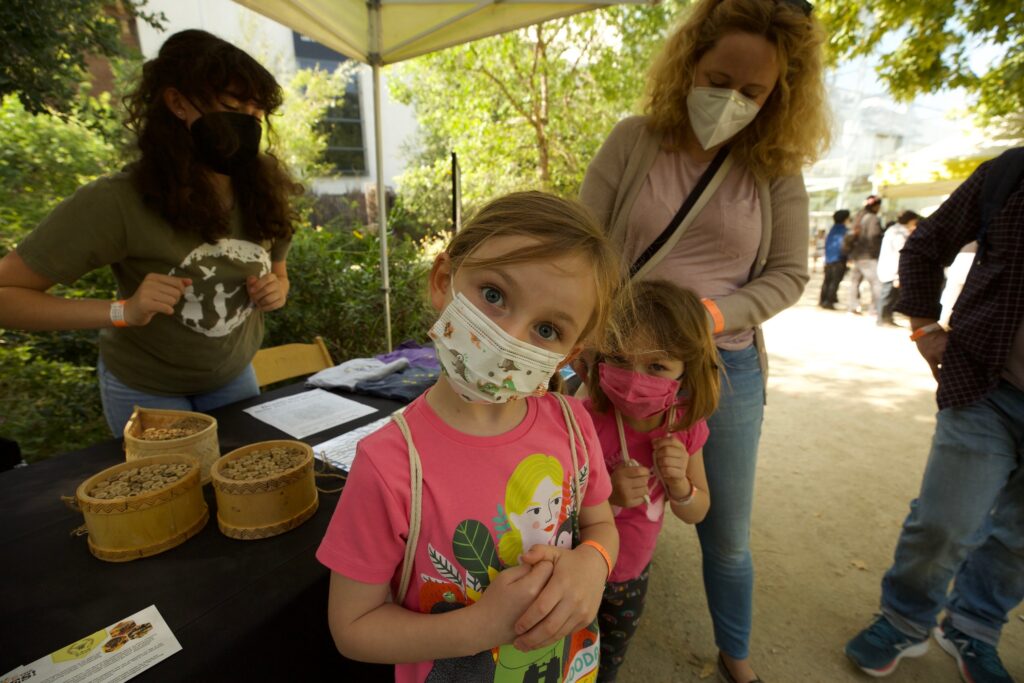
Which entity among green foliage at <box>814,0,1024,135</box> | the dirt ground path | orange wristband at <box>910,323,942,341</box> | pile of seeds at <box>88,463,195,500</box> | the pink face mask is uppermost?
green foliage at <box>814,0,1024,135</box>

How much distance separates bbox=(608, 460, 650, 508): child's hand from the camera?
53.2 inches

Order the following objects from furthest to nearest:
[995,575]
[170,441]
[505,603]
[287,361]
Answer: [287,361], [995,575], [170,441], [505,603]

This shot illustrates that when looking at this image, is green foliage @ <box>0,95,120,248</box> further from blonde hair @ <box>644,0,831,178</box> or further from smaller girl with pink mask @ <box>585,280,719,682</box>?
smaller girl with pink mask @ <box>585,280,719,682</box>

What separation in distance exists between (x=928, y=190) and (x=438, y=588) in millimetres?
13289

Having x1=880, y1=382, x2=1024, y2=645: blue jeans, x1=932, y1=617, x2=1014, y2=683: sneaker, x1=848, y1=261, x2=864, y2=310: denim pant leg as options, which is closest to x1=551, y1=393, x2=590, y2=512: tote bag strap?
x1=880, y1=382, x2=1024, y2=645: blue jeans

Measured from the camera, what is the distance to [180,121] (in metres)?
1.66

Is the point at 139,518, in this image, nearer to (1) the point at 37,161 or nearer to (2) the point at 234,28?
(1) the point at 37,161

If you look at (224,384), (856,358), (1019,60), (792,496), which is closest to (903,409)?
(856,358)

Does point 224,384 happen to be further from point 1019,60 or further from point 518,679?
point 1019,60

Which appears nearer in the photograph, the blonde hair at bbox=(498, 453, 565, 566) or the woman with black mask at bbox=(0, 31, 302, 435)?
the blonde hair at bbox=(498, 453, 565, 566)

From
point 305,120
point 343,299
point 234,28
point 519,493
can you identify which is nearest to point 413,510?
point 519,493

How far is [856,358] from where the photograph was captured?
250 inches

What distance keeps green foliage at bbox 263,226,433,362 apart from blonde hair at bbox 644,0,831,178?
295 centimetres

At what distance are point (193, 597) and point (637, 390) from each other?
1.16 meters
